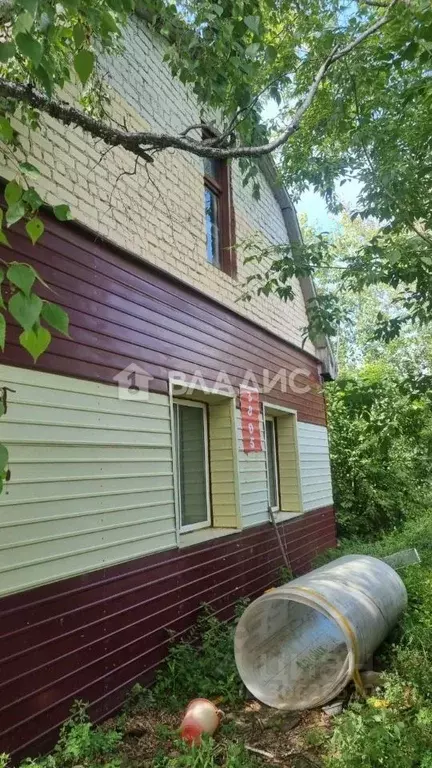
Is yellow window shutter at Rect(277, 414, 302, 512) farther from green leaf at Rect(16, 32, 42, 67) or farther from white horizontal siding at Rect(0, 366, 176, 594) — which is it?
green leaf at Rect(16, 32, 42, 67)

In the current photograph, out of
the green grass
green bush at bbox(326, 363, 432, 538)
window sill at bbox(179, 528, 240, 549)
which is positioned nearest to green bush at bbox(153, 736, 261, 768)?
the green grass

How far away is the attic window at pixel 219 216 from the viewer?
6.69 metres

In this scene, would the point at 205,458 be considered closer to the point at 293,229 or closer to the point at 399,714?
the point at 399,714

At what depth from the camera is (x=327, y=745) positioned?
129 inches

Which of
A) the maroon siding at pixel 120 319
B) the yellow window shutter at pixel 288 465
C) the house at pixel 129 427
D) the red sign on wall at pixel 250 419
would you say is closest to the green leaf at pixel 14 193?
the house at pixel 129 427

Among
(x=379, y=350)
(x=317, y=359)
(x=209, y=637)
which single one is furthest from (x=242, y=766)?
(x=379, y=350)

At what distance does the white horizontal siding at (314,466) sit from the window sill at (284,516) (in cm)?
32

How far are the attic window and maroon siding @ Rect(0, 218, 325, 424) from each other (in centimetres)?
75

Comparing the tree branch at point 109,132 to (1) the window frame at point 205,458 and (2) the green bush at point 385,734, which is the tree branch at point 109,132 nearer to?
(1) the window frame at point 205,458

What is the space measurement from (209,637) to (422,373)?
3.18 metres

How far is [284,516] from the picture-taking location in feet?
24.8

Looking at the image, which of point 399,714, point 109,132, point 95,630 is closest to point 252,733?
point 399,714

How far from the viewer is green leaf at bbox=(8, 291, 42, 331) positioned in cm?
135

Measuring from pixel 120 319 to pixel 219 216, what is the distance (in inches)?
126
